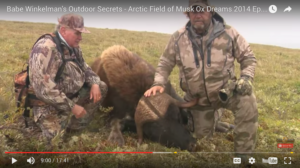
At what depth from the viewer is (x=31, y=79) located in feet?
12.6

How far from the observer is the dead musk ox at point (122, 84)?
177 inches

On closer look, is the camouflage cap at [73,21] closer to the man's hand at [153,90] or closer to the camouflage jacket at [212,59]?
the man's hand at [153,90]

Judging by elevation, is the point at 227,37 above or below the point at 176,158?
above

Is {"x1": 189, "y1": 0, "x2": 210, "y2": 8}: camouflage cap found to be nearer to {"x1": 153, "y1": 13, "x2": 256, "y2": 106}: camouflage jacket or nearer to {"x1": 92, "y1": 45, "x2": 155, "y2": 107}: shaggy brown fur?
{"x1": 153, "y1": 13, "x2": 256, "y2": 106}: camouflage jacket

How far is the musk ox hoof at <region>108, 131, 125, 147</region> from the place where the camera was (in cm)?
416

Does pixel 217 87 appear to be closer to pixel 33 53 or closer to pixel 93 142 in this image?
pixel 93 142

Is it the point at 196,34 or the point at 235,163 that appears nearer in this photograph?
the point at 235,163

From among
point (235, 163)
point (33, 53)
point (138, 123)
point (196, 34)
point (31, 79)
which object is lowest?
point (235, 163)

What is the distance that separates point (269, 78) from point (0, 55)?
30.0 feet

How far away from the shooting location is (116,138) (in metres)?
4.29

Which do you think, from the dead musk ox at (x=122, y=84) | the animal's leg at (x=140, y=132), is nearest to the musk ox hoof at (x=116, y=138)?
the dead musk ox at (x=122, y=84)

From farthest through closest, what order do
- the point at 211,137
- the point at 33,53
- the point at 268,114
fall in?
1. the point at 268,114
2. the point at 211,137
3. the point at 33,53

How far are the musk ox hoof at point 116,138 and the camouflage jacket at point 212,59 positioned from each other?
1.01 meters

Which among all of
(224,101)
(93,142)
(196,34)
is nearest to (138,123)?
(93,142)
